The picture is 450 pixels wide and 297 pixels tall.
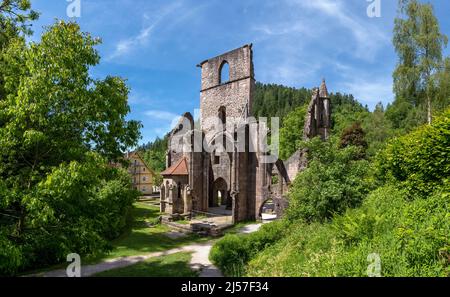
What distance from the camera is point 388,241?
22.2 ft

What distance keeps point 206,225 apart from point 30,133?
16.4 meters

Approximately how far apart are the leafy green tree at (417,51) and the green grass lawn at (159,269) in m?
20.3

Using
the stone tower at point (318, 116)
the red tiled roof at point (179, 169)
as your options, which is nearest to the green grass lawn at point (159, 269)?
the red tiled roof at point (179, 169)

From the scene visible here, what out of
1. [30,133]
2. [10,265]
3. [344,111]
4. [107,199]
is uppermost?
[344,111]

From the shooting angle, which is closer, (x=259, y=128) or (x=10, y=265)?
(x=10, y=265)

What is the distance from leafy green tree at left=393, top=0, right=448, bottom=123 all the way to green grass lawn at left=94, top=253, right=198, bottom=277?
20315 mm

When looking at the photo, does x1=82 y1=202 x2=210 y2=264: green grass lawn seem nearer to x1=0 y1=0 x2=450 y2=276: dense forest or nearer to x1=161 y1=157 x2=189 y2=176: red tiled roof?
x1=0 y1=0 x2=450 y2=276: dense forest

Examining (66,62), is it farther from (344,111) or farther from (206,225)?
(344,111)

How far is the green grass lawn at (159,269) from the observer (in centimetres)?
1176

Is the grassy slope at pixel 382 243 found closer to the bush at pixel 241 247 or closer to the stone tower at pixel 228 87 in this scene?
the bush at pixel 241 247

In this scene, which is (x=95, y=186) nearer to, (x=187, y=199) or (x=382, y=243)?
Answer: (x=382, y=243)

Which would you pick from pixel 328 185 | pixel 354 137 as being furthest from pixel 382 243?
pixel 354 137
